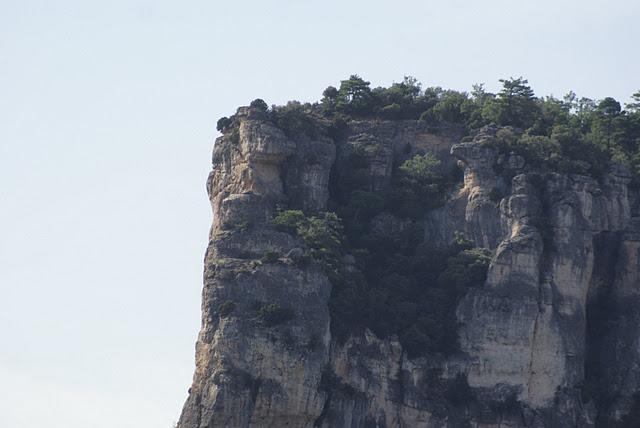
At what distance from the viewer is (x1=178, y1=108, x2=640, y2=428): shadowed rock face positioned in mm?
91062

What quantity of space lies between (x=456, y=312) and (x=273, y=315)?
8.72 meters

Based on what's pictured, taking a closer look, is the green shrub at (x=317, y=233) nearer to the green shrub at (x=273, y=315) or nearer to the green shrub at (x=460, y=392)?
the green shrub at (x=273, y=315)

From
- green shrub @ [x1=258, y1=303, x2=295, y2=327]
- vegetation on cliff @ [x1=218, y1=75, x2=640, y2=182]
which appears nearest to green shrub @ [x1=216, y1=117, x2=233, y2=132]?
vegetation on cliff @ [x1=218, y1=75, x2=640, y2=182]

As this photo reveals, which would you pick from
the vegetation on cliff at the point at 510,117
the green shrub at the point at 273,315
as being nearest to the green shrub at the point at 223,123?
the vegetation on cliff at the point at 510,117

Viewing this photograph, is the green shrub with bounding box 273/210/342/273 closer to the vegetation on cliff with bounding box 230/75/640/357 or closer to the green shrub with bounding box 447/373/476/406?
the vegetation on cliff with bounding box 230/75/640/357

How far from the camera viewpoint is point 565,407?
93.2 m

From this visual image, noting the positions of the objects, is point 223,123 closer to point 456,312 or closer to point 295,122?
point 295,122

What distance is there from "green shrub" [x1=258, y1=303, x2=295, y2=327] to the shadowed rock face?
13 centimetres

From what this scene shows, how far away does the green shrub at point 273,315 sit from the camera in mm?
91750

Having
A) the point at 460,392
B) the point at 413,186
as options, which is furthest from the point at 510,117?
the point at 460,392

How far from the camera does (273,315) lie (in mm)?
91812

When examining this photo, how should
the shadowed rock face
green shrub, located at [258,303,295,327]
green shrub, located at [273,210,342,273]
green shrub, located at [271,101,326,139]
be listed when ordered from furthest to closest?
1. green shrub, located at [271,101,326,139]
2. green shrub, located at [273,210,342,273]
3. green shrub, located at [258,303,295,327]
4. the shadowed rock face

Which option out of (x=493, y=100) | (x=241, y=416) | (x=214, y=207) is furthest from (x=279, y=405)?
(x=493, y=100)

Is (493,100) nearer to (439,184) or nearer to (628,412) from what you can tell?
(439,184)
